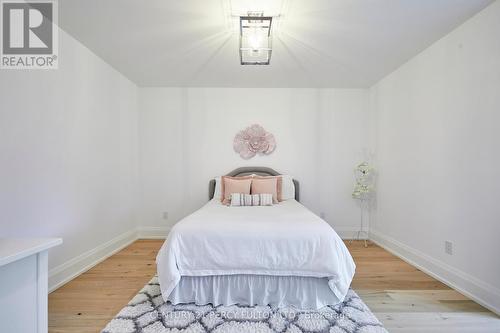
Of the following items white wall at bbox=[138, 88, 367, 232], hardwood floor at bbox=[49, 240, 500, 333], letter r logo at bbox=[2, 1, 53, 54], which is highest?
letter r logo at bbox=[2, 1, 53, 54]

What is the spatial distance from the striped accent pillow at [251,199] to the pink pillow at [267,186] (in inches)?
7.9

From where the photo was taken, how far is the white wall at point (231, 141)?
14.5 ft

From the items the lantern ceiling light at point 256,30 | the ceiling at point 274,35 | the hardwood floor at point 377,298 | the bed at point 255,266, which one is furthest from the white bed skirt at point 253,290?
the ceiling at point 274,35

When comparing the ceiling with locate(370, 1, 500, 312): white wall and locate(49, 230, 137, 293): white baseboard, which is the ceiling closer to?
locate(370, 1, 500, 312): white wall

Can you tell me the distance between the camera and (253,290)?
7.11 feet

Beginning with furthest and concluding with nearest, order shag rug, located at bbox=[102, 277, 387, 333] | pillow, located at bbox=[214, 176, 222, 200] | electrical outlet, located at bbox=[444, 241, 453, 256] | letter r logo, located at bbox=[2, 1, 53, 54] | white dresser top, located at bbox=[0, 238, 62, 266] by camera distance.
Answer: pillow, located at bbox=[214, 176, 222, 200], electrical outlet, located at bbox=[444, 241, 453, 256], letter r logo, located at bbox=[2, 1, 53, 54], shag rug, located at bbox=[102, 277, 387, 333], white dresser top, located at bbox=[0, 238, 62, 266]

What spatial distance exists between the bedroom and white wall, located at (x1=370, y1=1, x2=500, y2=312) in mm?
18

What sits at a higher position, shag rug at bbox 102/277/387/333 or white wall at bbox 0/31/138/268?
white wall at bbox 0/31/138/268

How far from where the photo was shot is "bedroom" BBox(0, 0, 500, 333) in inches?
82.1

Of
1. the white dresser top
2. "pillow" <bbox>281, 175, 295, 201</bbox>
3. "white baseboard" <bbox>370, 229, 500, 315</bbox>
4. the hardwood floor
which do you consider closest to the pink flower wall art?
"pillow" <bbox>281, 175, 295, 201</bbox>

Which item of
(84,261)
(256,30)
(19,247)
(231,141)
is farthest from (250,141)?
(19,247)

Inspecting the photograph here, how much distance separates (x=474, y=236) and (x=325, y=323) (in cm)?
160

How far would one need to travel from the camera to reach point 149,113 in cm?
445

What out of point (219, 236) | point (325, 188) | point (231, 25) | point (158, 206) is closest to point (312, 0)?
point (231, 25)
